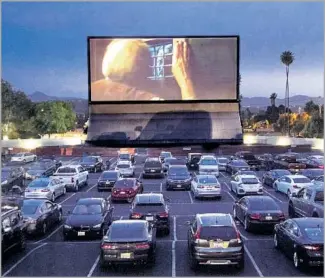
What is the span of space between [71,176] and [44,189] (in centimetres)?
353

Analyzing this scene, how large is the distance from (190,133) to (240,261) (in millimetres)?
2787

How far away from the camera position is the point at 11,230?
12.8 metres

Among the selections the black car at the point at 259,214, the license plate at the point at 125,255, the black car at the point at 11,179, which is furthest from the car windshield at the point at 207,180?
the license plate at the point at 125,255

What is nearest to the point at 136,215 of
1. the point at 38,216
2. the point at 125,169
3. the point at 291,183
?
the point at 38,216

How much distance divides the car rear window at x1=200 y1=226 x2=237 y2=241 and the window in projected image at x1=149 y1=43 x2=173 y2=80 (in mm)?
3169

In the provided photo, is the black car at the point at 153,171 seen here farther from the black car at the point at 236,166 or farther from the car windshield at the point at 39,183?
the car windshield at the point at 39,183

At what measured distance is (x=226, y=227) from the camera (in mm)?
11734

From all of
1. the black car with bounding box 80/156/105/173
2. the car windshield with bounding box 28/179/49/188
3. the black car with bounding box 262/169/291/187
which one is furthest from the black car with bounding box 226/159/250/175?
the car windshield with bounding box 28/179/49/188

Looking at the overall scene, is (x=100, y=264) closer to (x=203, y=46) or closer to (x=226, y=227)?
(x=226, y=227)

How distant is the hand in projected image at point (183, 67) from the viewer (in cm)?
1064

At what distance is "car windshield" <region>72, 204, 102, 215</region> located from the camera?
1511 cm

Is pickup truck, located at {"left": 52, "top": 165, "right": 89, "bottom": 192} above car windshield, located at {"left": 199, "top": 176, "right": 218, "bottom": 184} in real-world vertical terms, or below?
below

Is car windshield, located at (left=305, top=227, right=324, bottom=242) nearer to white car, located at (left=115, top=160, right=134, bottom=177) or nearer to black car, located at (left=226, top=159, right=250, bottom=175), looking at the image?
white car, located at (left=115, top=160, right=134, bottom=177)

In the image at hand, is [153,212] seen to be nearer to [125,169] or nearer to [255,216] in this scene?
[255,216]
